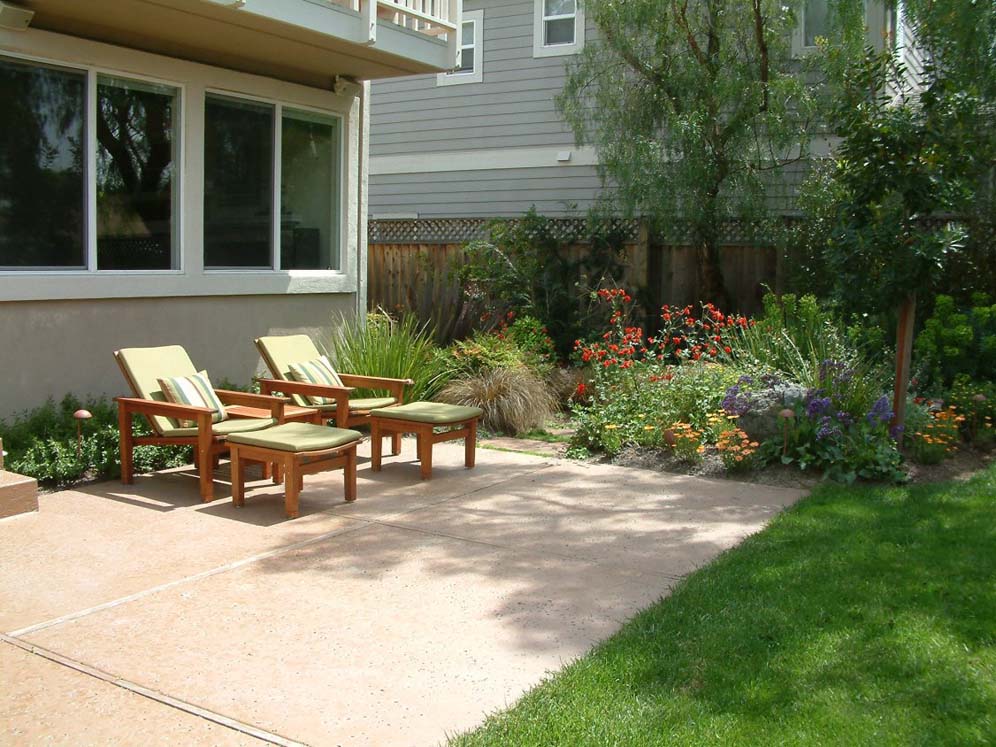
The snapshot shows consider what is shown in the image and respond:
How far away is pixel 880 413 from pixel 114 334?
19.5ft

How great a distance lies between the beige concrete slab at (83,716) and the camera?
11.0ft

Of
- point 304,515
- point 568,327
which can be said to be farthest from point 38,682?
point 568,327

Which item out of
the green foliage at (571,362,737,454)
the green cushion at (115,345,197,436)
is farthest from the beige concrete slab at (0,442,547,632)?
the green foliage at (571,362,737,454)

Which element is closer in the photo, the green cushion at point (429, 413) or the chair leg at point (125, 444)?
the chair leg at point (125, 444)

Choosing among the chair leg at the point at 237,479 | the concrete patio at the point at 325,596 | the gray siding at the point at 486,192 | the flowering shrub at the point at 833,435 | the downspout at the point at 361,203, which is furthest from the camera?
the gray siding at the point at 486,192

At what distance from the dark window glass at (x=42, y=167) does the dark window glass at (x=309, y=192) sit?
217 cm

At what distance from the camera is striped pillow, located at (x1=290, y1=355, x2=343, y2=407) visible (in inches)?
316

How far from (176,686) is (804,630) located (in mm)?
2568

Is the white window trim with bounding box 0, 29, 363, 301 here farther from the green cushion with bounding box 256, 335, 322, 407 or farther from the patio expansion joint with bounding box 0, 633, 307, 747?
the patio expansion joint with bounding box 0, 633, 307, 747

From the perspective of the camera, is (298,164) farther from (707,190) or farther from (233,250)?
(707,190)

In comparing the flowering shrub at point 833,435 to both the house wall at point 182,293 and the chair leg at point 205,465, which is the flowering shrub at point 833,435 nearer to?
the chair leg at point 205,465

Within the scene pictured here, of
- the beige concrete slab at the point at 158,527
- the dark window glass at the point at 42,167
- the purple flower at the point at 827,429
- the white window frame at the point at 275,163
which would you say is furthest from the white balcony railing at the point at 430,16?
the purple flower at the point at 827,429

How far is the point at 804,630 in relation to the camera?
13.8 feet

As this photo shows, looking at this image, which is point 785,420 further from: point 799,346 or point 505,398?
point 505,398
